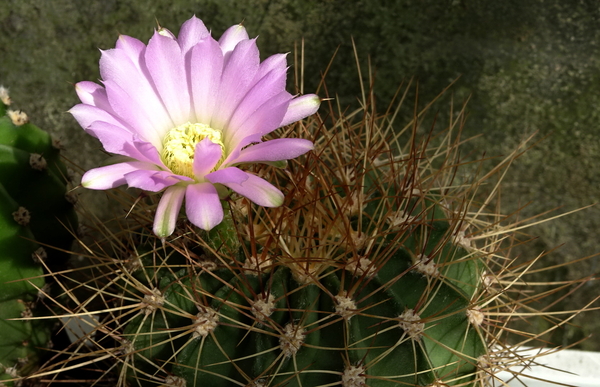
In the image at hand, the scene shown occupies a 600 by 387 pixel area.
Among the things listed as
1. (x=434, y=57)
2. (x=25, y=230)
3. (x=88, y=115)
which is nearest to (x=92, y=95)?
(x=88, y=115)

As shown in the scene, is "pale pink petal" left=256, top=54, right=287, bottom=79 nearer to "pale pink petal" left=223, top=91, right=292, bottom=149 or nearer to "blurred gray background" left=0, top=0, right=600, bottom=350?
"pale pink petal" left=223, top=91, right=292, bottom=149

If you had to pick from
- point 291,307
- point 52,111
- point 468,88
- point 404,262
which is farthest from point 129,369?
point 468,88

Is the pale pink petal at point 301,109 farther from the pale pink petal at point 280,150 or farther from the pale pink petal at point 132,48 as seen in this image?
the pale pink petal at point 132,48

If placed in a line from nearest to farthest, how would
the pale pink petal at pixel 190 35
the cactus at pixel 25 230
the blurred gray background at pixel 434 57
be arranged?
the pale pink petal at pixel 190 35, the cactus at pixel 25 230, the blurred gray background at pixel 434 57

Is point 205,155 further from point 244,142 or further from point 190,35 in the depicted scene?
point 190,35

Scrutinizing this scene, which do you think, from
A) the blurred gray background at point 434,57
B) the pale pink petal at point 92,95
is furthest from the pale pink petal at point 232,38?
the blurred gray background at point 434,57

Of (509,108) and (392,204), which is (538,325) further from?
(392,204)

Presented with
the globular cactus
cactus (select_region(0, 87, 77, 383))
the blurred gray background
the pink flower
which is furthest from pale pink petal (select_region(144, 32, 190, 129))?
the blurred gray background
